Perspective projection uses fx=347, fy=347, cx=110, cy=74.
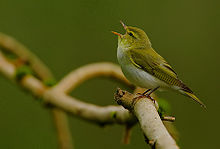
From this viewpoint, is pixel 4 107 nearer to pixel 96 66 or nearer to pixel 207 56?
pixel 96 66

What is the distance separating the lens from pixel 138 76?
1.83m

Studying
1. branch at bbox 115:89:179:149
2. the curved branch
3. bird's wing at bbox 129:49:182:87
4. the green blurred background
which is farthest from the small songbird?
the green blurred background

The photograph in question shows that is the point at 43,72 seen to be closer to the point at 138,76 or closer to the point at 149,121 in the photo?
the point at 138,76

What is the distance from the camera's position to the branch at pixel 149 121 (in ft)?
3.16

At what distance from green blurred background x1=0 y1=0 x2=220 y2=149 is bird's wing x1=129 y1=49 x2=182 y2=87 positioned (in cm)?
206

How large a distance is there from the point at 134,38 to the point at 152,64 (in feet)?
0.60

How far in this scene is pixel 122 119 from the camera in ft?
5.84

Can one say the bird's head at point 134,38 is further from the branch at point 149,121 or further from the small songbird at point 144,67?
the branch at point 149,121

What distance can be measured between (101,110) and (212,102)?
7.83 ft

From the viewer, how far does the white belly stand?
1820 millimetres

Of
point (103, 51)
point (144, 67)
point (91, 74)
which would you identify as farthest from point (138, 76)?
point (103, 51)

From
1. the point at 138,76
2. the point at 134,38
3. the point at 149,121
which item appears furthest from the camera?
the point at 134,38

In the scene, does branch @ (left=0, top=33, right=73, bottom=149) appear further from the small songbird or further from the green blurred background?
the small songbird

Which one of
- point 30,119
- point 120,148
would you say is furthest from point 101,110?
point 30,119
